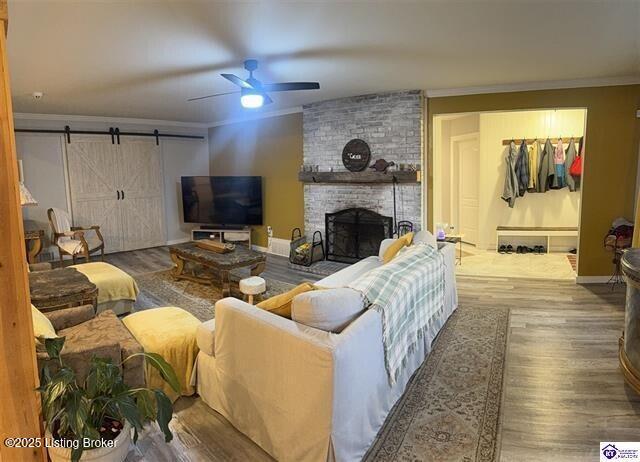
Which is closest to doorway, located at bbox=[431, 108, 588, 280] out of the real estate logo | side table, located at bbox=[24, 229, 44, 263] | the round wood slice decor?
the round wood slice decor

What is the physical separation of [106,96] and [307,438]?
5.09 metres

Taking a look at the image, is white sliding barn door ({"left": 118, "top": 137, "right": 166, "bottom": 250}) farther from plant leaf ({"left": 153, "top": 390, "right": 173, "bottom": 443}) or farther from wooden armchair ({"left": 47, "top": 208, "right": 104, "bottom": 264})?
plant leaf ({"left": 153, "top": 390, "right": 173, "bottom": 443})

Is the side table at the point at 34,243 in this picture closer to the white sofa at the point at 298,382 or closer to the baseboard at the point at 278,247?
the baseboard at the point at 278,247

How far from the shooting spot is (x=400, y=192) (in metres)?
5.74

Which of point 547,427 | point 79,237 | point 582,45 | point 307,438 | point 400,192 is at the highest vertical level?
point 582,45

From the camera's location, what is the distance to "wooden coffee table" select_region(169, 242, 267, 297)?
468 cm

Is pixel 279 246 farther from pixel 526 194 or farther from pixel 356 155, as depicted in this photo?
pixel 526 194

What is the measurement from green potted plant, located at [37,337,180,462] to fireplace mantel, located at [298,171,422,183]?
433cm

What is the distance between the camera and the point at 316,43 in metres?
3.24

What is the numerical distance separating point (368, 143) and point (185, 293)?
3280 millimetres

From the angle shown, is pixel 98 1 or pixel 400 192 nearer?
pixel 98 1

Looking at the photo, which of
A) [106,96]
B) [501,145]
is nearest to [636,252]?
[501,145]

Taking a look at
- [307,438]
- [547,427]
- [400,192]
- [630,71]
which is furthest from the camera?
[400,192]

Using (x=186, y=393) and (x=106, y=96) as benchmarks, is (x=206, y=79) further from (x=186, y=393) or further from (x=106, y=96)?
(x=186, y=393)
